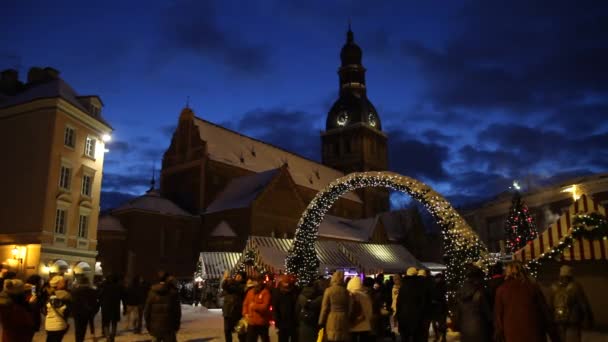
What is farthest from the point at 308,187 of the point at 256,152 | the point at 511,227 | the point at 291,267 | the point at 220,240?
the point at 291,267

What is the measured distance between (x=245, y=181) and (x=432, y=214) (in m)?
32.4

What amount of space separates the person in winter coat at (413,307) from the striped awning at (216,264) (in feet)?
65.2

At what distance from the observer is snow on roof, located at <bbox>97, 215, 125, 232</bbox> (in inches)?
1580

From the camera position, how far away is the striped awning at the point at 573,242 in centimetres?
1326

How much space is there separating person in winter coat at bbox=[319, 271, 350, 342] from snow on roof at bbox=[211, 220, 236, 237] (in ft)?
111

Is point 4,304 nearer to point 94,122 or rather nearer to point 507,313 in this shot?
point 507,313

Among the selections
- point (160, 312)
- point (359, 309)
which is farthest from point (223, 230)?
point (359, 309)

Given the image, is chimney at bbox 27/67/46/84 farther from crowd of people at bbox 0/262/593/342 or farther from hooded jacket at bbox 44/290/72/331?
hooded jacket at bbox 44/290/72/331

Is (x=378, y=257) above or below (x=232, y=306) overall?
above

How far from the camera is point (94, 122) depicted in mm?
→ 31250

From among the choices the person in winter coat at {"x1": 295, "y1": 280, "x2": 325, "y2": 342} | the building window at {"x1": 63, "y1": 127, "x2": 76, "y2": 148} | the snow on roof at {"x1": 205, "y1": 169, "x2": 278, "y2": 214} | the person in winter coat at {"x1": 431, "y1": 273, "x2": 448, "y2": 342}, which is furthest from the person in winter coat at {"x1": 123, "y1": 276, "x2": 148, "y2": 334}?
→ the snow on roof at {"x1": 205, "y1": 169, "x2": 278, "y2": 214}

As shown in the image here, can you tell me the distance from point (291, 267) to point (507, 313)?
11.9 m

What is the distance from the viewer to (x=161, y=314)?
842 cm

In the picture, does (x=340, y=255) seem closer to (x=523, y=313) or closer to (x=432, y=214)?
(x=432, y=214)
